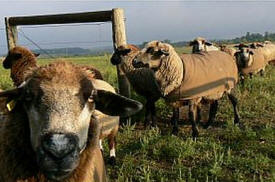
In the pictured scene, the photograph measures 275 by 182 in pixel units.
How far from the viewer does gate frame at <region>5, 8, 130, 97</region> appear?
24.8 feet

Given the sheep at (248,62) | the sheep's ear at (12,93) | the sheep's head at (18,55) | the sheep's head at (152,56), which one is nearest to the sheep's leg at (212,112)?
the sheep's head at (152,56)

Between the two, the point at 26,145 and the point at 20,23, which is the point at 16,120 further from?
the point at 20,23

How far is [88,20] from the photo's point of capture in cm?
790

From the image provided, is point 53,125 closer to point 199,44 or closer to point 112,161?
point 112,161

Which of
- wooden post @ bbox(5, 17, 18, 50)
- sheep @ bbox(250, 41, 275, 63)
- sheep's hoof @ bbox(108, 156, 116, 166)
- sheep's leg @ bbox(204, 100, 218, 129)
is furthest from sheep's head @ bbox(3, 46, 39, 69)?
sheep @ bbox(250, 41, 275, 63)

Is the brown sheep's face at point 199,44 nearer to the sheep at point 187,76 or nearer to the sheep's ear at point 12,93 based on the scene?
the sheep at point 187,76

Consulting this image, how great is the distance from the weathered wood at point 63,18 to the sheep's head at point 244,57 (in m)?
8.43

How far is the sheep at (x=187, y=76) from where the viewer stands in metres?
7.42

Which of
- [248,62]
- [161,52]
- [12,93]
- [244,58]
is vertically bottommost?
[248,62]

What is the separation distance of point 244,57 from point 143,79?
8030mm

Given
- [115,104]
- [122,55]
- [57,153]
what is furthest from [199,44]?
[57,153]

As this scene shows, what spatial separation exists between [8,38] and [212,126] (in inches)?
204

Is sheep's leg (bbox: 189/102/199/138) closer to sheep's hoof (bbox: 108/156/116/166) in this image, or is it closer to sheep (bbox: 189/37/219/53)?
sheep's hoof (bbox: 108/156/116/166)

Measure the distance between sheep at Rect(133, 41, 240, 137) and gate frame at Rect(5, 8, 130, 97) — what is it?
62 cm
